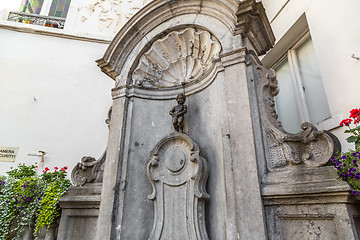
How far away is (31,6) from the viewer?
7.03m

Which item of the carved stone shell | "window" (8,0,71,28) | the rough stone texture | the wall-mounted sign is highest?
"window" (8,0,71,28)

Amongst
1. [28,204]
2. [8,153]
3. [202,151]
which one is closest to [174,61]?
[202,151]

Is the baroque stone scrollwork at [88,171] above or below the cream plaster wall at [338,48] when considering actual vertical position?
below

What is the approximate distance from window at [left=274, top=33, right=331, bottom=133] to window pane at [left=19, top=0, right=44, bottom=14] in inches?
281

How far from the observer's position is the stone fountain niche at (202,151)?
1.80m

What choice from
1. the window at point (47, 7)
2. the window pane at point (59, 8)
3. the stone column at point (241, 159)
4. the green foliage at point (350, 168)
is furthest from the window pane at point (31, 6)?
the green foliage at point (350, 168)

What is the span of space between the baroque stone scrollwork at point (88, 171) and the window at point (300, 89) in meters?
3.26

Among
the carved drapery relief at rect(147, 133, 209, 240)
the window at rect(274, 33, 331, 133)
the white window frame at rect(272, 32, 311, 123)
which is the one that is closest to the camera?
the carved drapery relief at rect(147, 133, 209, 240)

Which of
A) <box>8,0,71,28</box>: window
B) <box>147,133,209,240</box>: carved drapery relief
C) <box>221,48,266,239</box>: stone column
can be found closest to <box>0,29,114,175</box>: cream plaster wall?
<box>8,0,71,28</box>: window

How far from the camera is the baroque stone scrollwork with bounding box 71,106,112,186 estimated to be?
298 centimetres

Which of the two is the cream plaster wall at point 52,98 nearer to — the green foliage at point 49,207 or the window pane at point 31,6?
the window pane at point 31,6

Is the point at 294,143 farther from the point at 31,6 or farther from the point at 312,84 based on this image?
the point at 31,6

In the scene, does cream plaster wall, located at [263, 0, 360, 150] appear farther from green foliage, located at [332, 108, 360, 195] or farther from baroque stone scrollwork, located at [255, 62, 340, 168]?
green foliage, located at [332, 108, 360, 195]

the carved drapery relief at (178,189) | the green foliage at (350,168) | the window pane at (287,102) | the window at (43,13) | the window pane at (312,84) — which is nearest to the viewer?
the green foliage at (350,168)
